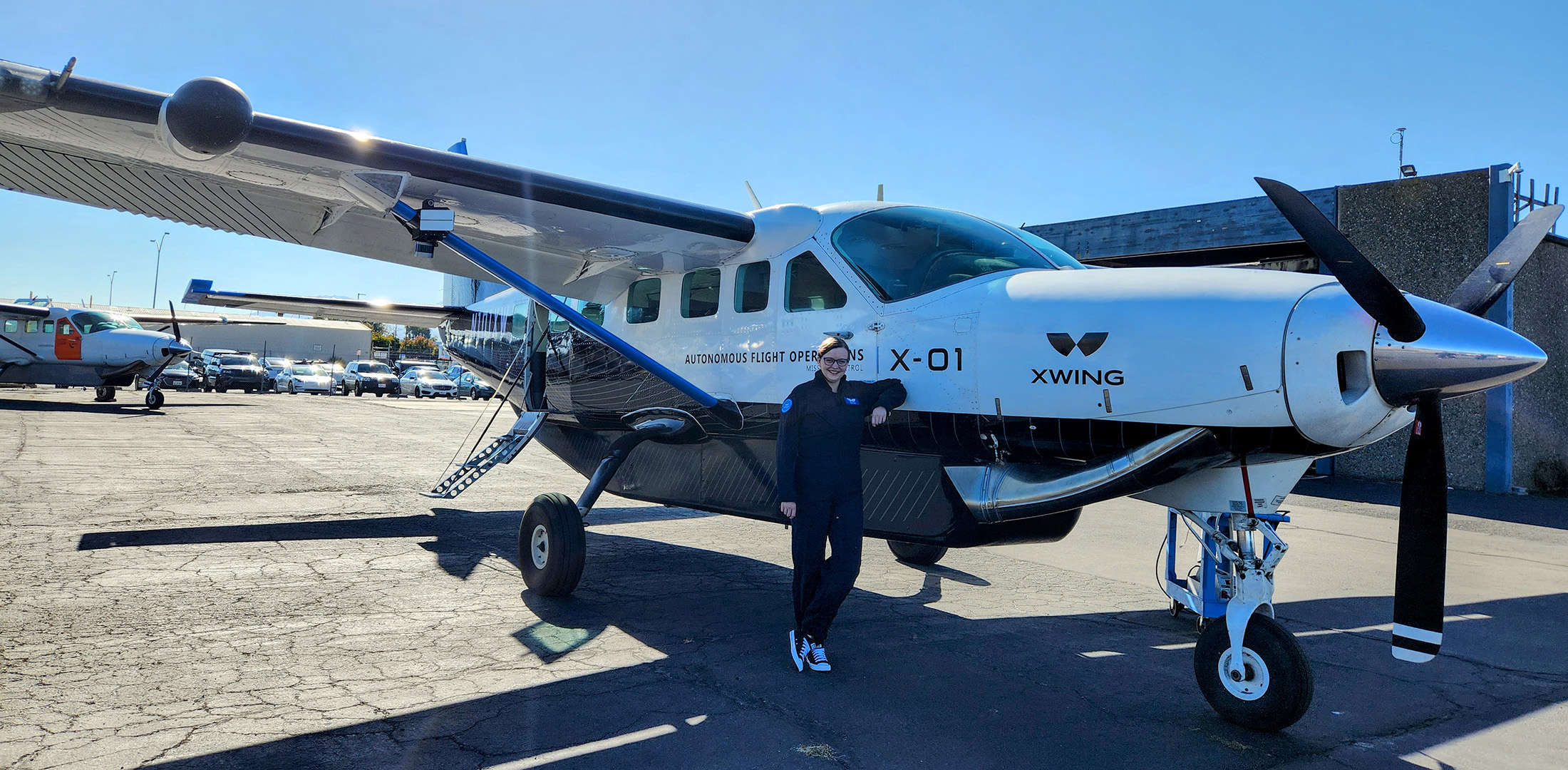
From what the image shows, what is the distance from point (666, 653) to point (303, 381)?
41536 mm

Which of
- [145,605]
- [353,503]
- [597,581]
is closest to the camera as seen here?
A: [145,605]

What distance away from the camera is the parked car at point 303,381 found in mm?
40344

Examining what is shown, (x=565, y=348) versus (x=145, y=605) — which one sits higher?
(x=565, y=348)

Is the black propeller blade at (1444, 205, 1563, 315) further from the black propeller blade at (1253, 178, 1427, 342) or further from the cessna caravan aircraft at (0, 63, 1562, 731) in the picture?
the black propeller blade at (1253, 178, 1427, 342)

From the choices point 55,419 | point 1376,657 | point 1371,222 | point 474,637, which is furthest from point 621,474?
point 55,419

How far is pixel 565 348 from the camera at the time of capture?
7516mm

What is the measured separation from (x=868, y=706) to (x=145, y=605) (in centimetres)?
450

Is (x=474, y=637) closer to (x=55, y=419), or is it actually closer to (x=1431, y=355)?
(x=1431, y=355)

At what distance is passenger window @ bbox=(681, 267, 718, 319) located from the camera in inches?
243

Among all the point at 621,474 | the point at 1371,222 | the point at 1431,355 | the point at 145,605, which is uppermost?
the point at 1371,222

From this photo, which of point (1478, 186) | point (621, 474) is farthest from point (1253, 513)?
point (1478, 186)

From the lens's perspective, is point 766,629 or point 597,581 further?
point 597,581

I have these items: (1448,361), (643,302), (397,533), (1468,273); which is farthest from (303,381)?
(1448,361)

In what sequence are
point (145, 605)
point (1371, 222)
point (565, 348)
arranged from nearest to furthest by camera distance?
point (145, 605) < point (565, 348) < point (1371, 222)
